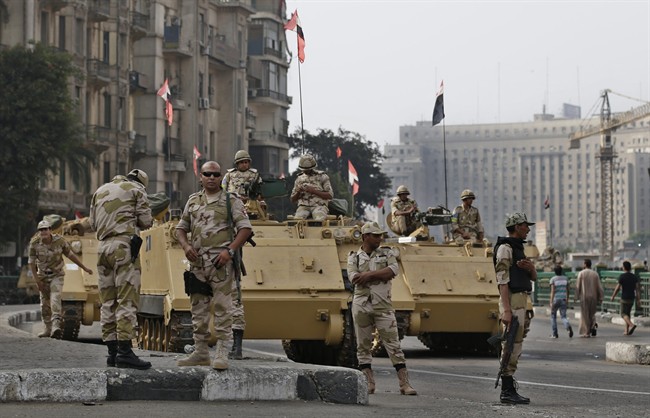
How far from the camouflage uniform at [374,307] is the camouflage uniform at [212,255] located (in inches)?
75.1

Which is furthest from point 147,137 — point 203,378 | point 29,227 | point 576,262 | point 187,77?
point 203,378

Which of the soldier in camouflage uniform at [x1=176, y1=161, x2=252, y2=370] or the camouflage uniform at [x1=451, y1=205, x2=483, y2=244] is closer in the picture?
the soldier in camouflage uniform at [x1=176, y1=161, x2=252, y2=370]

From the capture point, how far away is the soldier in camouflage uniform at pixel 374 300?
1437 cm

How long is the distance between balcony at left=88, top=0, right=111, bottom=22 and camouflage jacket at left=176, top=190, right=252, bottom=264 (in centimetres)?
5063

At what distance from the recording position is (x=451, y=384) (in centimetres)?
1633

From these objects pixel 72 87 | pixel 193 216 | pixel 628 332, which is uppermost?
pixel 72 87

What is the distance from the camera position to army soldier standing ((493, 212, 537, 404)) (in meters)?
13.7

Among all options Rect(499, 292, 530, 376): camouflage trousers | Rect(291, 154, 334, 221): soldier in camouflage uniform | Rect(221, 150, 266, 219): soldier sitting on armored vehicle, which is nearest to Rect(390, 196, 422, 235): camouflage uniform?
Rect(291, 154, 334, 221): soldier in camouflage uniform

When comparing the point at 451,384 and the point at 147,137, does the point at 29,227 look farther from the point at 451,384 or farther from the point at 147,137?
the point at 451,384

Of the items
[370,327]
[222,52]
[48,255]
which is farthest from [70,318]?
[222,52]

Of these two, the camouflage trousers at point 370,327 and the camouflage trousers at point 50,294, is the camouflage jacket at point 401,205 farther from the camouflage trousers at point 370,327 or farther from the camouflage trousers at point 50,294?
the camouflage trousers at point 370,327

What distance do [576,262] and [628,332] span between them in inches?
2303

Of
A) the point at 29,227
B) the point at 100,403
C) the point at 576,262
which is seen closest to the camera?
the point at 100,403

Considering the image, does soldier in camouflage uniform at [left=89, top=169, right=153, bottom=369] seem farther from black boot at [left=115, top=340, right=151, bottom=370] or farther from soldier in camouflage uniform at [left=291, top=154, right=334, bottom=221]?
soldier in camouflage uniform at [left=291, top=154, right=334, bottom=221]
